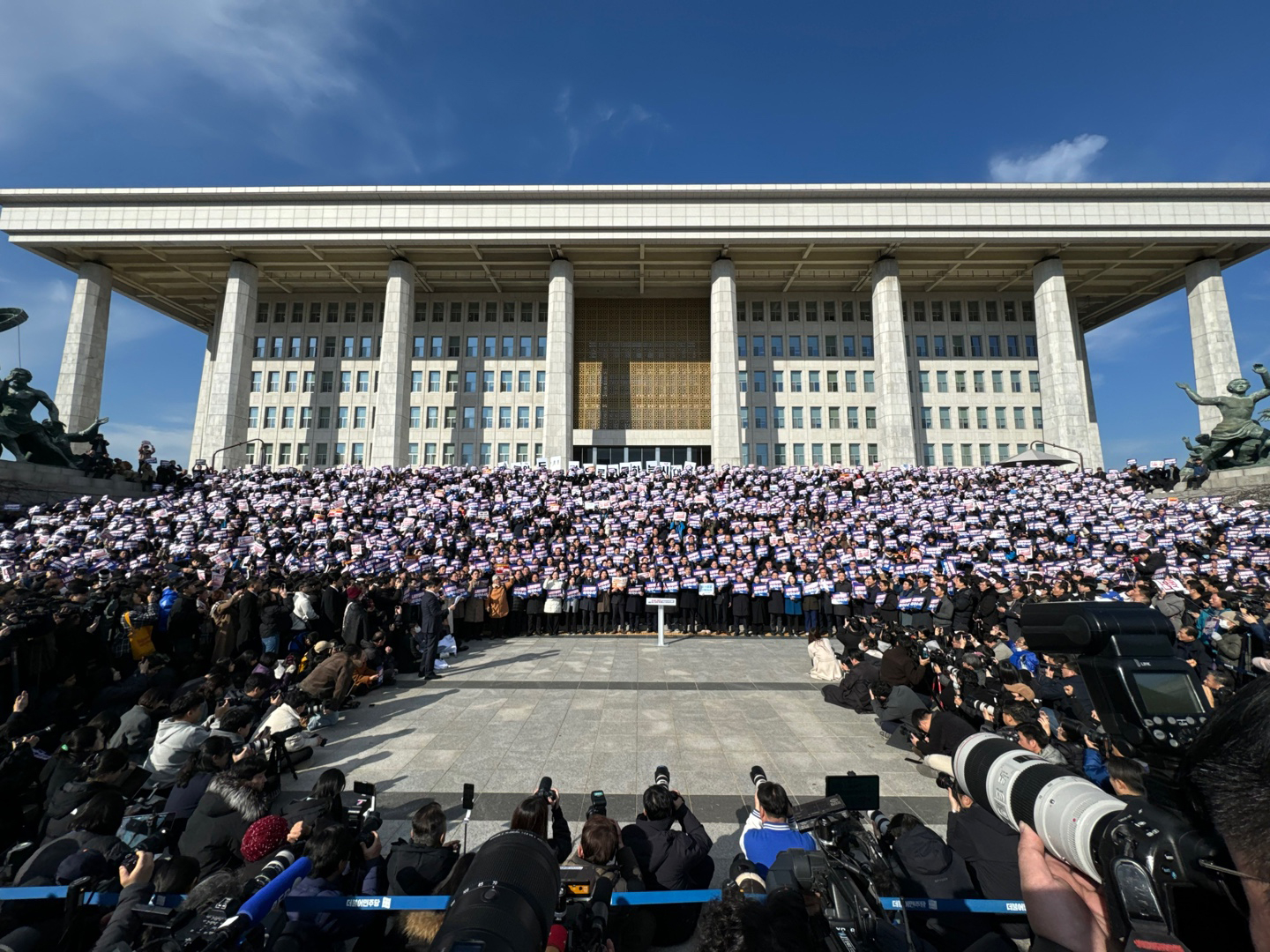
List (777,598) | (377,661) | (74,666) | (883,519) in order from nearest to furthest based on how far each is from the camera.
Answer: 1. (74,666)
2. (377,661)
3. (777,598)
4. (883,519)

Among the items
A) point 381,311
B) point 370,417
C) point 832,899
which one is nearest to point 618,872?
point 832,899

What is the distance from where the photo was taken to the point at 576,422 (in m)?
51.0

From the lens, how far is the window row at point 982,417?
→ 168 ft

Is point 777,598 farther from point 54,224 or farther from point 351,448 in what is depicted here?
point 54,224

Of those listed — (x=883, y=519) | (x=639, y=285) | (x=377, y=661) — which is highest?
(x=639, y=285)

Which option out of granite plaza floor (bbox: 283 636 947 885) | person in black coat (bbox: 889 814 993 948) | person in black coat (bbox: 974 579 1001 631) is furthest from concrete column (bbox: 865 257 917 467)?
person in black coat (bbox: 889 814 993 948)

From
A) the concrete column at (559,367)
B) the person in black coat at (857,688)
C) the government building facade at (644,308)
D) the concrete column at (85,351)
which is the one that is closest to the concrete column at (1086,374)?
the government building facade at (644,308)

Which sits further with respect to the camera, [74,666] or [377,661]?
[377,661]

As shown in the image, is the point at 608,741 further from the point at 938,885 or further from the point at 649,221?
the point at 649,221

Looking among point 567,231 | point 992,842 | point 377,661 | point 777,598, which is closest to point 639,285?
point 567,231

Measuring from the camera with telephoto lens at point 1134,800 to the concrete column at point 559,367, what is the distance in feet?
127

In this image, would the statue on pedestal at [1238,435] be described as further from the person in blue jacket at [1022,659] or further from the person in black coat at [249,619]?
the person in black coat at [249,619]

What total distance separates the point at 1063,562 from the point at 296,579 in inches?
829

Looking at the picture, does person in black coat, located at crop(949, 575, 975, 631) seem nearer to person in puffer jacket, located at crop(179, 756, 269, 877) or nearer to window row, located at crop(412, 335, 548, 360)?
person in puffer jacket, located at crop(179, 756, 269, 877)
